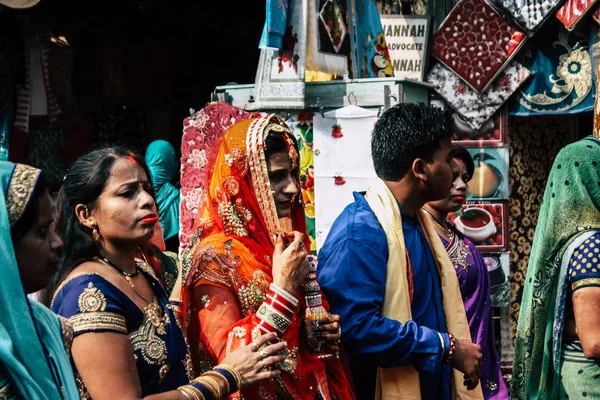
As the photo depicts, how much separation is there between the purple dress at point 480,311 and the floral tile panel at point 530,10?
2.66m

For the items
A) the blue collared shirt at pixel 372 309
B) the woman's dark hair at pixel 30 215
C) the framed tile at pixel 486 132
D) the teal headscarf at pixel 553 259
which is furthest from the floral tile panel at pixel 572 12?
the woman's dark hair at pixel 30 215

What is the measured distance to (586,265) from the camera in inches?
131

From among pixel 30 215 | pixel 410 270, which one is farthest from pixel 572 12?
pixel 30 215

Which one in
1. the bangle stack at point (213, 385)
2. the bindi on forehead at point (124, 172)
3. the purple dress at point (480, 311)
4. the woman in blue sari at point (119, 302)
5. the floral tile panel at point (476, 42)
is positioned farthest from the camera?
the floral tile panel at point (476, 42)

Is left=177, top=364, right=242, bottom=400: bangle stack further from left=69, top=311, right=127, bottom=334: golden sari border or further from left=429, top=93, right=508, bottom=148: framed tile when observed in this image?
left=429, top=93, right=508, bottom=148: framed tile

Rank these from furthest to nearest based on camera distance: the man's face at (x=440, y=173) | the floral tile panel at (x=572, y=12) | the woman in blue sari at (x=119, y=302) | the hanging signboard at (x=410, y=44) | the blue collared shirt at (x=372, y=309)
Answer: the hanging signboard at (x=410, y=44) → the floral tile panel at (x=572, y=12) → the man's face at (x=440, y=173) → the blue collared shirt at (x=372, y=309) → the woman in blue sari at (x=119, y=302)

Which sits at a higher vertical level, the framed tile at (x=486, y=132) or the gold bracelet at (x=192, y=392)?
the framed tile at (x=486, y=132)

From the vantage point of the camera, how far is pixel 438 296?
344 cm

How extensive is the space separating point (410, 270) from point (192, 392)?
116 cm

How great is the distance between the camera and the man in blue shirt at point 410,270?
312 cm

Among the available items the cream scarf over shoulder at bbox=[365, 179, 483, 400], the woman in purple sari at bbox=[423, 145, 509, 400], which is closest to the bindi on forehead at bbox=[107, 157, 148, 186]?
the cream scarf over shoulder at bbox=[365, 179, 483, 400]

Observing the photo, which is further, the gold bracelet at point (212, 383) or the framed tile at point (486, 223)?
the framed tile at point (486, 223)

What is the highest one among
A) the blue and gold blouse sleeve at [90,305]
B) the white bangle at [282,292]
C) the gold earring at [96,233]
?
the gold earring at [96,233]

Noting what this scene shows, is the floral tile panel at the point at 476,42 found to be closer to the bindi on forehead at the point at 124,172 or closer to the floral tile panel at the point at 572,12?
the floral tile panel at the point at 572,12
